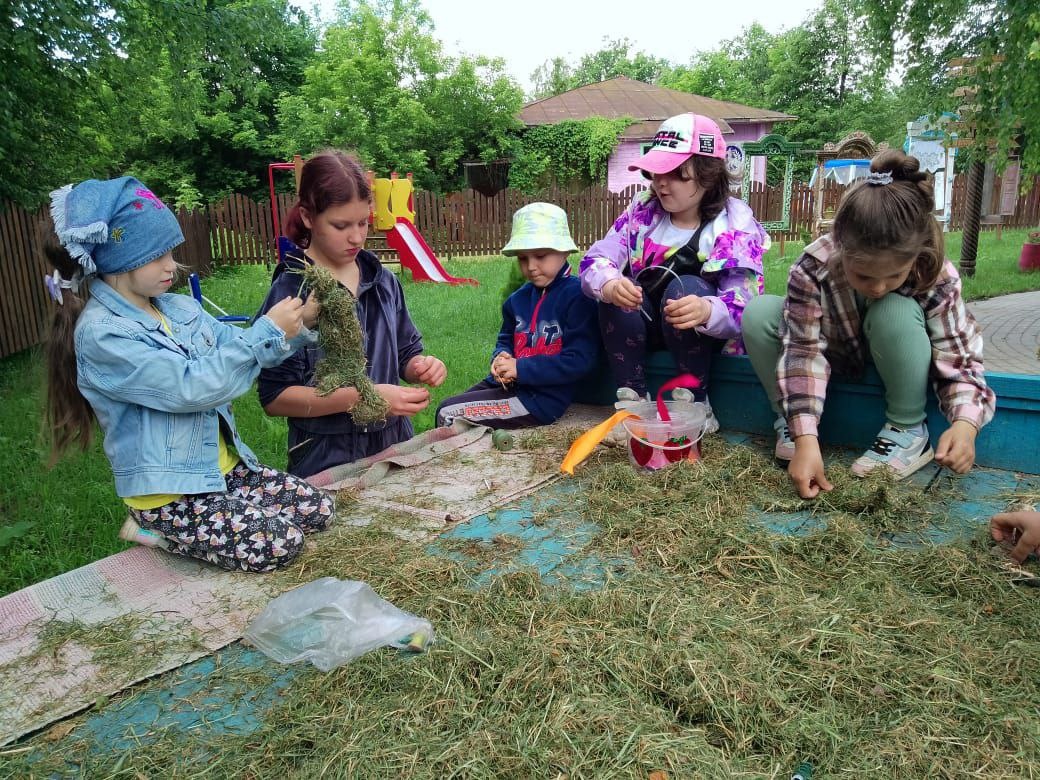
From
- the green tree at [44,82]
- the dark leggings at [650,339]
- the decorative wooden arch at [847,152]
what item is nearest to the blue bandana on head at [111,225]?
the dark leggings at [650,339]

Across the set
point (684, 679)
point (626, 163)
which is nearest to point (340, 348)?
point (684, 679)

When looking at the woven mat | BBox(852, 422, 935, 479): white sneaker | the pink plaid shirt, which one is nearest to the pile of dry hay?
the woven mat

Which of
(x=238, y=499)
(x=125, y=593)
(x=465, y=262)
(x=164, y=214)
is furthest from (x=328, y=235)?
(x=465, y=262)

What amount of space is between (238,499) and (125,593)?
1.22 ft

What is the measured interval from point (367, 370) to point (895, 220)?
1.90 meters

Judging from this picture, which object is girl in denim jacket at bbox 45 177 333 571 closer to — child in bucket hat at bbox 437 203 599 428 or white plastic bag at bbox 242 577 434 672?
white plastic bag at bbox 242 577 434 672

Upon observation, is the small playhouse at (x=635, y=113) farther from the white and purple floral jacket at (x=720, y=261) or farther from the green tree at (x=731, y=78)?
the white and purple floral jacket at (x=720, y=261)

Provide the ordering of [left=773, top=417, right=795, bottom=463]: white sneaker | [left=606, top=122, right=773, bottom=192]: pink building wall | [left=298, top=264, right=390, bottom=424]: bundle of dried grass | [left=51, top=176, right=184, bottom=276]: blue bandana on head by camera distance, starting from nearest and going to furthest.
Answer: [left=51, top=176, right=184, bottom=276]: blue bandana on head < [left=298, top=264, right=390, bottom=424]: bundle of dried grass < [left=773, top=417, right=795, bottom=463]: white sneaker < [left=606, top=122, right=773, bottom=192]: pink building wall

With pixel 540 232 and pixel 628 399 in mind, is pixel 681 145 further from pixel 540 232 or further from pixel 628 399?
pixel 628 399

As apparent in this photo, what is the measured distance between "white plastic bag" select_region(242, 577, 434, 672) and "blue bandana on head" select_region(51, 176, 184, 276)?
39.5 inches

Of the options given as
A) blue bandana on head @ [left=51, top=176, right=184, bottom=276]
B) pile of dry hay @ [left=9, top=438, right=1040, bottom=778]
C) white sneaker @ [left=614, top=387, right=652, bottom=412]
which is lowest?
pile of dry hay @ [left=9, top=438, right=1040, bottom=778]

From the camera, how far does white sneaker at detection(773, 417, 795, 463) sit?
9.57 feet

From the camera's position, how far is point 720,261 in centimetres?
326

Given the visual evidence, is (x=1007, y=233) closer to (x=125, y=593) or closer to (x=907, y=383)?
(x=907, y=383)
